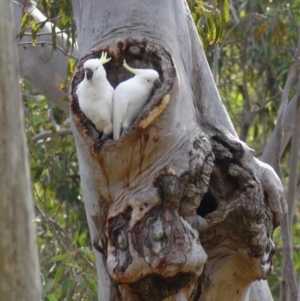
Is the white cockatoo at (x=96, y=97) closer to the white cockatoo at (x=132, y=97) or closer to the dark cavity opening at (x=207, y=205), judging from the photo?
the white cockatoo at (x=132, y=97)

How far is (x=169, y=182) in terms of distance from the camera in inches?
77.9

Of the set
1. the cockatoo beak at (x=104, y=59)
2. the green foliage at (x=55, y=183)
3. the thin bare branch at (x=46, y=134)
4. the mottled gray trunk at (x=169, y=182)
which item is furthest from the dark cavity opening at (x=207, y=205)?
the thin bare branch at (x=46, y=134)

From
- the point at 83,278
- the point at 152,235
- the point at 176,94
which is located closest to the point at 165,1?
the point at 176,94

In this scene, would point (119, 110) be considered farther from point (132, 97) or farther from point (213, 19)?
point (213, 19)

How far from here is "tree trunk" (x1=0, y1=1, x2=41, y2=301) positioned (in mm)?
1147

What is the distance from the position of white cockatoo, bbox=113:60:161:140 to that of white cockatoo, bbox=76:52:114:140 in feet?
0.08

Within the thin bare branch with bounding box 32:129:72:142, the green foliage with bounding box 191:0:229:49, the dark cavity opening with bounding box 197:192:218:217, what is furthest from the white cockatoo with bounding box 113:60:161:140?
the thin bare branch with bounding box 32:129:72:142

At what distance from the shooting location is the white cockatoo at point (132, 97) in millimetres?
1962

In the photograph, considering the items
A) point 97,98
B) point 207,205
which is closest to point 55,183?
point 207,205

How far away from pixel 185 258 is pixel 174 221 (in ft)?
0.33

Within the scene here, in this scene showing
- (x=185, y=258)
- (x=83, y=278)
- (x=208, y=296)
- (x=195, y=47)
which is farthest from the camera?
(x=83, y=278)

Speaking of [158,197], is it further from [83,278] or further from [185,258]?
[83,278]

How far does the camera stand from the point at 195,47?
2.31 m

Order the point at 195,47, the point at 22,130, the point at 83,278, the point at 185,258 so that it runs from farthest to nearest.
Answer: the point at 83,278, the point at 195,47, the point at 185,258, the point at 22,130
